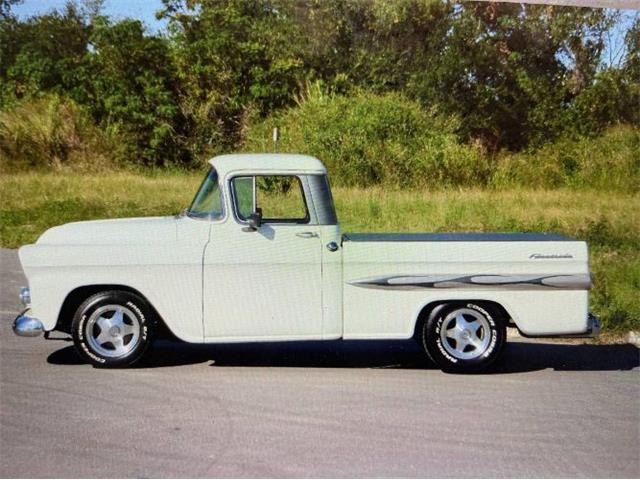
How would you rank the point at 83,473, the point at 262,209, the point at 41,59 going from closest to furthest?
the point at 83,473 < the point at 262,209 < the point at 41,59

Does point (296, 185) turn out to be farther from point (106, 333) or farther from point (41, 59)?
point (41, 59)

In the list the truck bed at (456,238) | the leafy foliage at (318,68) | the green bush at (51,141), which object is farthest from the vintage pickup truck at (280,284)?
the leafy foliage at (318,68)

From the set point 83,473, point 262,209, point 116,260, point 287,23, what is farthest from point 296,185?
point 287,23

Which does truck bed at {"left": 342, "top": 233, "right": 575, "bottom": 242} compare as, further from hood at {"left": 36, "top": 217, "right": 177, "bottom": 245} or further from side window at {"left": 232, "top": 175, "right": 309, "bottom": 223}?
hood at {"left": 36, "top": 217, "right": 177, "bottom": 245}

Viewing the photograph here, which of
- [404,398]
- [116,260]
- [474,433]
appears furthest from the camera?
[116,260]

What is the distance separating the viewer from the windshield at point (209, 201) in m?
7.75

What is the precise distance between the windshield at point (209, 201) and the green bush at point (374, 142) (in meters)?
13.6

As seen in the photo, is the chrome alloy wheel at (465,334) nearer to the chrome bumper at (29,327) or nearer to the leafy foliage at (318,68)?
the chrome bumper at (29,327)

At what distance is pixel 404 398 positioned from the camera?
22.8ft

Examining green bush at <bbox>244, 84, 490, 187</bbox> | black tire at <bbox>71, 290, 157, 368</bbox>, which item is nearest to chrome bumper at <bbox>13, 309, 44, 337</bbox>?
black tire at <bbox>71, 290, 157, 368</bbox>

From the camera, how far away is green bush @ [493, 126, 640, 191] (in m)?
23.2

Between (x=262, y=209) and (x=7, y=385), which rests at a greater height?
(x=262, y=209)

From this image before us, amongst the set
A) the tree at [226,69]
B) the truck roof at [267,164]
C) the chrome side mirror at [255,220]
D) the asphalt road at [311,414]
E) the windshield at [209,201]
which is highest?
the tree at [226,69]

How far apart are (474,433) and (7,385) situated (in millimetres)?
3463
